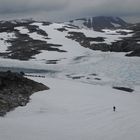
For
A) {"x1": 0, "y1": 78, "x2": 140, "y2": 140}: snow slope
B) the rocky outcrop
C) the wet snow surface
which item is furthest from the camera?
the rocky outcrop

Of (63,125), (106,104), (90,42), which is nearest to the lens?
(63,125)

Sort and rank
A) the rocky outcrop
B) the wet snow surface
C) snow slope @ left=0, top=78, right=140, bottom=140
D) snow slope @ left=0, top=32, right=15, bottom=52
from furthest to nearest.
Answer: snow slope @ left=0, top=32, right=15, bottom=52 → the rocky outcrop → the wet snow surface → snow slope @ left=0, top=78, right=140, bottom=140

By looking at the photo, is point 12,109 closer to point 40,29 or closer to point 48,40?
point 48,40

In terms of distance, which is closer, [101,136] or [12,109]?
[101,136]

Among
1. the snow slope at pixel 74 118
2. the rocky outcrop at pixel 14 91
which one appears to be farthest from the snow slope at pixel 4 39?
Answer: the snow slope at pixel 74 118

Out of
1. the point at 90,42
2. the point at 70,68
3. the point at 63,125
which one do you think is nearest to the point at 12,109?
the point at 63,125

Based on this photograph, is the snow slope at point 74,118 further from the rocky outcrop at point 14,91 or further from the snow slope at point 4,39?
the snow slope at point 4,39

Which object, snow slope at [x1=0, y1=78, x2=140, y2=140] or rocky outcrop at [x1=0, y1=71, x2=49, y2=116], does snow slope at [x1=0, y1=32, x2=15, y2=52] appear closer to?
rocky outcrop at [x1=0, y1=71, x2=49, y2=116]

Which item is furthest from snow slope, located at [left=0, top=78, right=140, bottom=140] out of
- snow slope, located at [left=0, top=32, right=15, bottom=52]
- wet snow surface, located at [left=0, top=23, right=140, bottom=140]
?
snow slope, located at [left=0, top=32, right=15, bottom=52]
